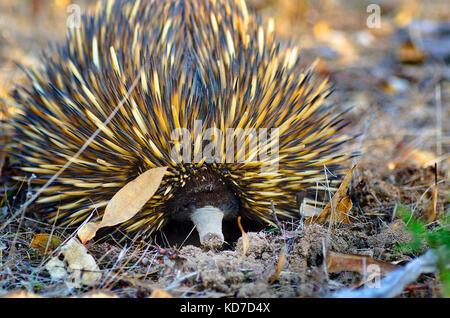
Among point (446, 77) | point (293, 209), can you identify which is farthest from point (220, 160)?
point (446, 77)

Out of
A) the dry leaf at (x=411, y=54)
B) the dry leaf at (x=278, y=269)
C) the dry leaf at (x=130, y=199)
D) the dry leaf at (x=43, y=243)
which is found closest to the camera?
the dry leaf at (x=278, y=269)

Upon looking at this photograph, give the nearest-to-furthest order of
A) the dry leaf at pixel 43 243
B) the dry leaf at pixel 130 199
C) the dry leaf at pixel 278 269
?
the dry leaf at pixel 278 269, the dry leaf at pixel 130 199, the dry leaf at pixel 43 243

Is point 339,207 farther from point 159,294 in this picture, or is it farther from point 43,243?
point 43,243

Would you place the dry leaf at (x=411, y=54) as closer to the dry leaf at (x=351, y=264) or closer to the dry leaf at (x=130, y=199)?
the dry leaf at (x=351, y=264)
